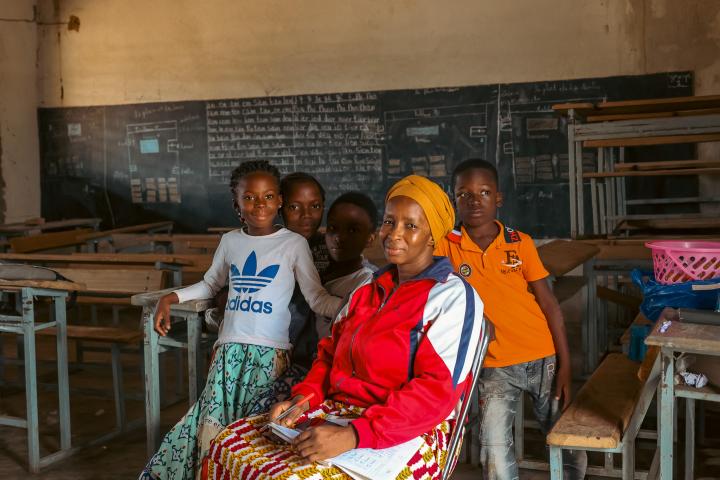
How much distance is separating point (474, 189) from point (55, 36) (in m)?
6.95

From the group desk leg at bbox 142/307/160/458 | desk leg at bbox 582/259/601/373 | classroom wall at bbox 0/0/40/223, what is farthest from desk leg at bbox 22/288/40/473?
classroom wall at bbox 0/0/40/223

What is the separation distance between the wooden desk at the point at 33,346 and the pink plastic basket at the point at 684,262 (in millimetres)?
1997

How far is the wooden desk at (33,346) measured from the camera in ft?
9.28

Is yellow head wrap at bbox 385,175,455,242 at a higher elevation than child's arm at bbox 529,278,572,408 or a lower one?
higher

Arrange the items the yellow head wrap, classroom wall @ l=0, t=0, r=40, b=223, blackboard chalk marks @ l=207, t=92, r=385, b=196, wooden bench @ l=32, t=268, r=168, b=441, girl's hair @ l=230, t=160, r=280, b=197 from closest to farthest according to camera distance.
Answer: the yellow head wrap → girl's hair @ l=230, t=160, r=280, b=197 → wooden bench @ l=32, t=268, r=168, b=441 → blackboard chalk marks @ l=207, t=92, r=385, b=196 → classroom wall @ l=0, t=0, r=40, b=223

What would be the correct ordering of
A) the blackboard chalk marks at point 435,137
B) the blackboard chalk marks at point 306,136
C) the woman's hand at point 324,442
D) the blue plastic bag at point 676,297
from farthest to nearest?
the blackboard chalk marks at point 306,136 < the blackboard chalk marks at point 435,137 < the blue plastic bag at point 676,297 < the woman's hand at point 324,442

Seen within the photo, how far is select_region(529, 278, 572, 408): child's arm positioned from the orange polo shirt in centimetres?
2

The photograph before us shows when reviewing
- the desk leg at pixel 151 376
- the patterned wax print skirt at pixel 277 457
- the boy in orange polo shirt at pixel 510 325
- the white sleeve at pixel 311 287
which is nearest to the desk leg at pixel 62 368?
the desk leg at pixel 151 376

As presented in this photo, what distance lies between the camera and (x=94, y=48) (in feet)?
25.4

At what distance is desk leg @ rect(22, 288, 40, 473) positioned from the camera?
286cm

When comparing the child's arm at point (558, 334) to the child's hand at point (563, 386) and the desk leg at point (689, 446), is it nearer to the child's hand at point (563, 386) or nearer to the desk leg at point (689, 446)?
the child's hand at point (563, 386)

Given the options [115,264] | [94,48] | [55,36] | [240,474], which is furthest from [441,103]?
[240,474]

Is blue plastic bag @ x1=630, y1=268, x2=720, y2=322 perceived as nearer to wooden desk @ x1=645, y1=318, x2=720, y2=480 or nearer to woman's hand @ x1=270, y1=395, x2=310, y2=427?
wooden desk @ x1=645, y1=318, x2=720, y2=480

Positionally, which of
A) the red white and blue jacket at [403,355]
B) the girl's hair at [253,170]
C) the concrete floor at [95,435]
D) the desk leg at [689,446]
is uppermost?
the girl's hair at [253,170]
